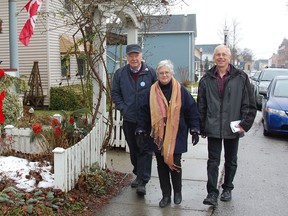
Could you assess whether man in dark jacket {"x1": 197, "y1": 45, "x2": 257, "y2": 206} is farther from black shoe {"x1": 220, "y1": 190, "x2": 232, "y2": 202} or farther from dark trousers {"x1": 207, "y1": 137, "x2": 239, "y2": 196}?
black shoe {"x1": 220, "y1": 190, "x2": 232, "y2": 202}

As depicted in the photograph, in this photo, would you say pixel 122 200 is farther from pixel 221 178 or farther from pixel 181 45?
pixel 181 45

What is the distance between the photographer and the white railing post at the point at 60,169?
14.6 feet

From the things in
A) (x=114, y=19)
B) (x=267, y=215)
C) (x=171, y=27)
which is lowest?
(x=267, y=215)

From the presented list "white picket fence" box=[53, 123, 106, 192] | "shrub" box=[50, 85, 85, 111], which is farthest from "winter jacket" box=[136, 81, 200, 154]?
"shrub" box=[50, 85, 85, 111]

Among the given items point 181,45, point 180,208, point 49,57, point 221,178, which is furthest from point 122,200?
point 181,45

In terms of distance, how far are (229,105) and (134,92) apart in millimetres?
1226

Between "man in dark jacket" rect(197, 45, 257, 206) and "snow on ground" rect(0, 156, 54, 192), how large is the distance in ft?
6.26

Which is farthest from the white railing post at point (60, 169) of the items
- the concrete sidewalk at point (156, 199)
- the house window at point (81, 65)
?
the house window at point (81, 65)

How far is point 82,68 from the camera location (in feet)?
20.7

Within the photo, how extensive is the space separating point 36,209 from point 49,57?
38.8 feet

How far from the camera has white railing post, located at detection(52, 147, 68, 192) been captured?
4438mm

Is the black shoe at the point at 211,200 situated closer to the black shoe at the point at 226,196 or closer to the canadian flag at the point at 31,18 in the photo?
the black shoe at the point at 226,196

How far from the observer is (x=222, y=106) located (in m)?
4.64

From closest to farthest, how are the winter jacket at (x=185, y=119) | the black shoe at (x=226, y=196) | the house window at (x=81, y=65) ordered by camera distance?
the winter jacket at (x=185, y=119)
the black shoe at (x=226, y=196)
the house window at (x=81, y=65)
